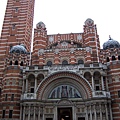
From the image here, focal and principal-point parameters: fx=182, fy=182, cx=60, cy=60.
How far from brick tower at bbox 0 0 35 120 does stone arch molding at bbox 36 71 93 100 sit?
192 inches

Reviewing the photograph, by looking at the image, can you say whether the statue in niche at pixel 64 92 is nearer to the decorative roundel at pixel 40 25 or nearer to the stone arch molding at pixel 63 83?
the stone arch molding at pixel 63 83

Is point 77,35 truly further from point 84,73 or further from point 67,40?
point 84,73

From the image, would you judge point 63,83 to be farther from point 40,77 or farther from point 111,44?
point 111,44

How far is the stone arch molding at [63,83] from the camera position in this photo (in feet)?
105

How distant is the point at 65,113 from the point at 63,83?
6292 mm

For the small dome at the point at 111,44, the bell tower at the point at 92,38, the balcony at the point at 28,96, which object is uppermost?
the bell tower at the point at 92,38

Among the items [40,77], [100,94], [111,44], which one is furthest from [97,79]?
[40,77]

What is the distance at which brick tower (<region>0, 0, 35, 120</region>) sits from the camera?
33.1 meters

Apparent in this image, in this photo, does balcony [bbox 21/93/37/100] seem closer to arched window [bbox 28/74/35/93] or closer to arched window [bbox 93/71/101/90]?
arched window [bbox 28/74/35/93]

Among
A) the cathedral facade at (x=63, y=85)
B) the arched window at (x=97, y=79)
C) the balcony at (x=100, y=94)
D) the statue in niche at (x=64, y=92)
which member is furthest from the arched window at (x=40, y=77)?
the balcony at (x=100, y=94)

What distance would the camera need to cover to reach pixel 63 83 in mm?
33812

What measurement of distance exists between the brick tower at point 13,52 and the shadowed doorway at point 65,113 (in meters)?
7.59

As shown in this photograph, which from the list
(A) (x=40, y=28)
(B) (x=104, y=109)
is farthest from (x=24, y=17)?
(B) (x=104, y=109)

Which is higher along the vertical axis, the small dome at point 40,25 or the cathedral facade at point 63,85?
the small dome at point 40,25
